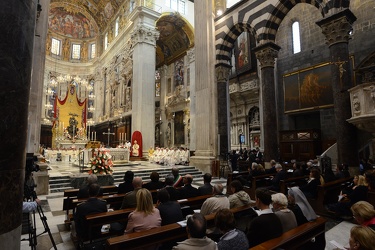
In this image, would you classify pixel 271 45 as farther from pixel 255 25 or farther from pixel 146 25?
pixel 146 25

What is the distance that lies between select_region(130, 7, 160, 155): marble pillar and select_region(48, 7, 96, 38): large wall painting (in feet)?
41.2

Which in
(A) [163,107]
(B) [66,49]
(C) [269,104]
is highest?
(B) [66,49]

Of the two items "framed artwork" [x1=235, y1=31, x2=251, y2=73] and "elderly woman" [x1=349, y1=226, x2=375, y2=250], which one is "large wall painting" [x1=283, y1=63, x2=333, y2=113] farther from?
"elderly woman" [x1=349, y1=226, x2=375, y2=250]

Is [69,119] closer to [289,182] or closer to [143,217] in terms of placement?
[289,182]

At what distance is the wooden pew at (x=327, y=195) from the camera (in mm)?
5254

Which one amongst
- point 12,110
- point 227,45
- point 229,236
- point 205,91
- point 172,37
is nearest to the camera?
point 12,110

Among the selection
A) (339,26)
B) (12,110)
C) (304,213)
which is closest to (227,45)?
(339,26)

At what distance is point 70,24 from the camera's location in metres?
28.2

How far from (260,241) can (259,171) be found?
5304mm

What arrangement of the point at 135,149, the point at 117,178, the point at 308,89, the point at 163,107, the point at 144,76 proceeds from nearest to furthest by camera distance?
the point at 117,178 → the point at 308,89 → the point at 135,149 → the point at 144,76 → the point at 163,107

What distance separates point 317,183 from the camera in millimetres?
5500

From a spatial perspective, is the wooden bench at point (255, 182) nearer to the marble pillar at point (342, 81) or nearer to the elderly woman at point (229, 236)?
the marble pillar at point (342, 81)

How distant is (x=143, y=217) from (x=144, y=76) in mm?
16923

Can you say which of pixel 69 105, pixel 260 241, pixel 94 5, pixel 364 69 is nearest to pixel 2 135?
pixel 260 241
